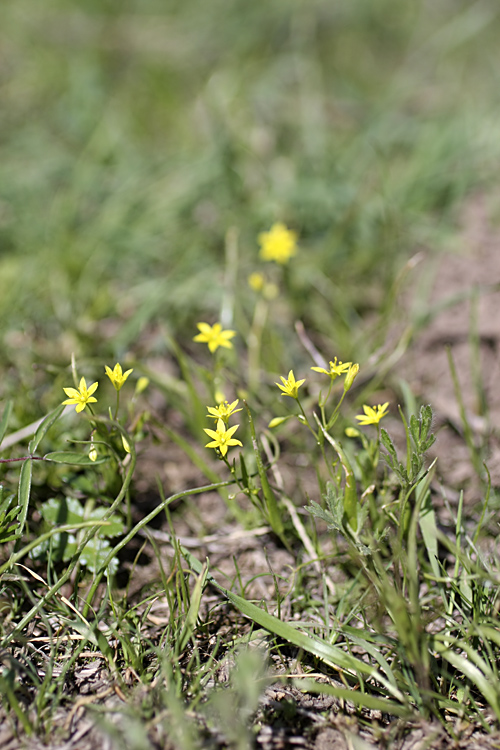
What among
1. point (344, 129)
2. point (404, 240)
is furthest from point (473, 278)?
point (344, 129)

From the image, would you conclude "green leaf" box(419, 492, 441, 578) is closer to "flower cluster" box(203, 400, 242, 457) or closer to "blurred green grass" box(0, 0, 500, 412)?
"flower cluster" box(203, 400, 242, 457)

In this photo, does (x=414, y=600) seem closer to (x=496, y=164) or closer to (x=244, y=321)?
(x=244, y=321)

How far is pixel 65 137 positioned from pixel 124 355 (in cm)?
191

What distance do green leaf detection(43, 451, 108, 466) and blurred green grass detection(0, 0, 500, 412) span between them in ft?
2.19

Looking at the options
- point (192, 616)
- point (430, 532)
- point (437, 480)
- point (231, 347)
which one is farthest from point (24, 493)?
point (437, 480)

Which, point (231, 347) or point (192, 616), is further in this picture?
point (231, 347)

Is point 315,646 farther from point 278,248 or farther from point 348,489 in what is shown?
point 278,248

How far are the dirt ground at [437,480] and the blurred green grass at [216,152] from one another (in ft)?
0.68

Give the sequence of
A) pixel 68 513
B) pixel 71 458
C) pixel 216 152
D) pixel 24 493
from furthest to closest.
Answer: pixel 216 152 < pixel 68 513 < pixel 71 458 < pixel 24 493

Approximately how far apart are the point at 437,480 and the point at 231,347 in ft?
2.84

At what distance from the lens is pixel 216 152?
3.15 meters

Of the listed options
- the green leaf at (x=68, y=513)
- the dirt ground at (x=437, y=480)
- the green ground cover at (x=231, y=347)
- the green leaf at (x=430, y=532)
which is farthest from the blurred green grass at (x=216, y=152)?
the green leaf at (x=430, y=532)

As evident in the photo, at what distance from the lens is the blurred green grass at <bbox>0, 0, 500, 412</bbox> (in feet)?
9.04

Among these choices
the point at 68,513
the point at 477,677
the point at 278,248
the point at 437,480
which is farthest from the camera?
the point at 278,248
